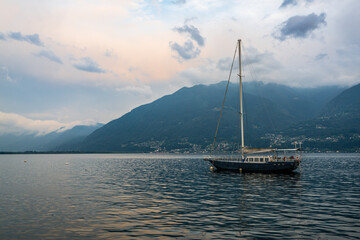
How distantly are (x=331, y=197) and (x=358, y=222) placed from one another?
1512 cm

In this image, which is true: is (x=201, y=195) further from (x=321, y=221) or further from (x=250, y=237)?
(x=250, y=237)

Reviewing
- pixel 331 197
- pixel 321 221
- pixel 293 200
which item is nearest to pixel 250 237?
pixel 321 221

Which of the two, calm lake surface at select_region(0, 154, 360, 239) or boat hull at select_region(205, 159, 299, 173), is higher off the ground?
boat hull at select_region(205, 159, 299, 173)

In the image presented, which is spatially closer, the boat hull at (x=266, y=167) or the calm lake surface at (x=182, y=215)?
the calm lake surface at (x=182, y=215)

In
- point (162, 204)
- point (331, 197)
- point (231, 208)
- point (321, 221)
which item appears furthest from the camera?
point (331, 197)

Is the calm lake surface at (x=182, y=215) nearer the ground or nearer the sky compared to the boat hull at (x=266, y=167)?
nearer the ground

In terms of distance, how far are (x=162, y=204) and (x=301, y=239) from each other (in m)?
18.1

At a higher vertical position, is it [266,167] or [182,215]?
[266,167]

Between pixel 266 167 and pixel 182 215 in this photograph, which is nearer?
pixel 182 215

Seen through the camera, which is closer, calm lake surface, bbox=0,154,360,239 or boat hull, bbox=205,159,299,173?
calm lake surface, bbox=0,154,360,239

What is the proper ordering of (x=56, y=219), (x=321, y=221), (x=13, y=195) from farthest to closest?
1. (x=13, y=195)
2. (x=56, y=219)
3. (x=321, y=221)

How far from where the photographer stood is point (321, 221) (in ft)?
85.0

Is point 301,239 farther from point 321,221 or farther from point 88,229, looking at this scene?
point 88,229

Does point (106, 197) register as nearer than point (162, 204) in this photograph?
No
